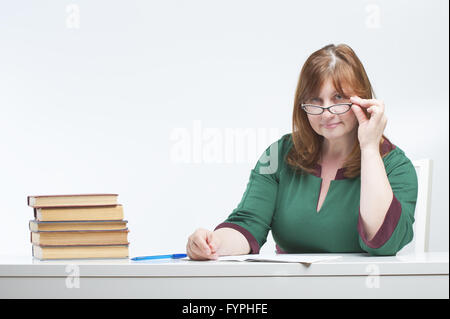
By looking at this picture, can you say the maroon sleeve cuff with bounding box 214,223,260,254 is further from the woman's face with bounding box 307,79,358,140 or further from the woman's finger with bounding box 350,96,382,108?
the woman's finger with bounding box 350,96,382,108

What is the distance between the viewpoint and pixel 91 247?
1212 millimetres

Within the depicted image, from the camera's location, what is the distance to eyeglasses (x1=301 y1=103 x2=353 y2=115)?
54.4 inches

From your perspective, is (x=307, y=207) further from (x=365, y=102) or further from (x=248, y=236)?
(x=365, y=102)

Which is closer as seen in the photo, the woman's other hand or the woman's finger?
the woman's other hand

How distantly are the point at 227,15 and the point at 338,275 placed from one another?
2274 millimetres

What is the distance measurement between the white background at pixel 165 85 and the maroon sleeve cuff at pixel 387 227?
179 cm

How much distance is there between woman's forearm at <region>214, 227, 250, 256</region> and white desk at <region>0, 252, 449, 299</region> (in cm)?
33

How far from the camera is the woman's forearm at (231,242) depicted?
1.38m

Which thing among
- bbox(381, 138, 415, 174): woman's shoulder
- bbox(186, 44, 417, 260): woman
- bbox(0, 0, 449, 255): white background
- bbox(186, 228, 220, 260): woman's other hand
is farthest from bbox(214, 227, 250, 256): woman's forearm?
bbox(0, 0, 449, 255): white background

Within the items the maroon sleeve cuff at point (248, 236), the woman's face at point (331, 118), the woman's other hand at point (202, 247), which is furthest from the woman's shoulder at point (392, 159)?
the woman's other hand at point (202, 247)

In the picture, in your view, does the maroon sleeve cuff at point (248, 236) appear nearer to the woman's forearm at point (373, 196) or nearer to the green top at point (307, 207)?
the green top at point (307, 207)

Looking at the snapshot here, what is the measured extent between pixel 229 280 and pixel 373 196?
1.36 ft

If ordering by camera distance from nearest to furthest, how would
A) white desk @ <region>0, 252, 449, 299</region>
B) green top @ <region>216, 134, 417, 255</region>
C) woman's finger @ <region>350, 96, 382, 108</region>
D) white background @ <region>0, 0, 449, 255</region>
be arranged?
white desk @ <region>0, 252, 449, 299</region>
woman's finger @ <region>350, 96, 382, 108</region>
green top @ <region>216, 134, 417, 255</region>
white background @ <region>0, 0, 449, 255</region>

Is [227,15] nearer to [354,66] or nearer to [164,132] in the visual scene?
[164,132]
